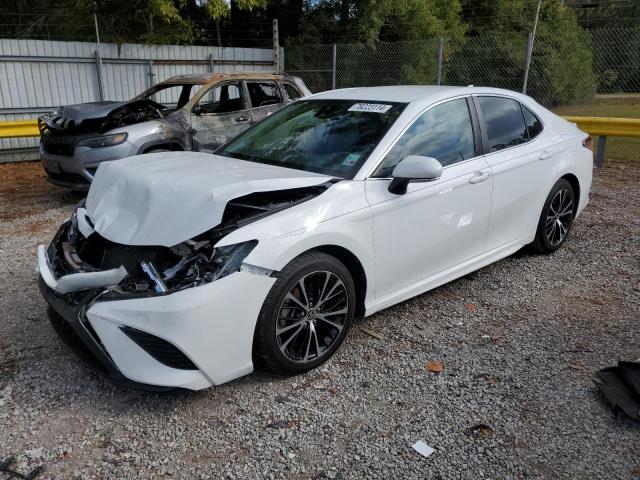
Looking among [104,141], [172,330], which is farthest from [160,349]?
[104,141]

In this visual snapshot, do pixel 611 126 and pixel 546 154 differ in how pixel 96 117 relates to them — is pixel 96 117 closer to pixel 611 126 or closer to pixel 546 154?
pixel 546 154

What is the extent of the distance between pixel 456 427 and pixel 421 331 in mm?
1088

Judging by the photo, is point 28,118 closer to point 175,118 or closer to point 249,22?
point 175,118

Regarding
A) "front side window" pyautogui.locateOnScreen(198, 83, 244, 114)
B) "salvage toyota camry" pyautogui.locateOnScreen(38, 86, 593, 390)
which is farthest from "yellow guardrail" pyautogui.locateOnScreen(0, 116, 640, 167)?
"salvage toyota camry" pyautogui.locateOnScreen(38, 86, 593, 390)

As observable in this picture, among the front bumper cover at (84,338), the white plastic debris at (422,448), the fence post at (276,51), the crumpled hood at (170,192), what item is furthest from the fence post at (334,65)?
the white plastic debris at (422,448)

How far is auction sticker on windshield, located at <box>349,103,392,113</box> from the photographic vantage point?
4.01m

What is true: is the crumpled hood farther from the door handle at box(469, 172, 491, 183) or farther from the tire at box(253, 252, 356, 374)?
the door handle at box(469, 172, 491, 183)

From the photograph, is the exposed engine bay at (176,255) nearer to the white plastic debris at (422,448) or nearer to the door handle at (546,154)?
the white plastic debris at (422,448)

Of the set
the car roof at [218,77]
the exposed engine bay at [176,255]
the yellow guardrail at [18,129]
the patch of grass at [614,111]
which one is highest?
the car roof at [218,77]

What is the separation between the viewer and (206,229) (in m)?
2.97

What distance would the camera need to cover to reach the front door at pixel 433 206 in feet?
11.8

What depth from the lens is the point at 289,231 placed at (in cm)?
307

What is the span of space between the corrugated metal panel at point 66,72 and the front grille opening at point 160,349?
32.0 feet

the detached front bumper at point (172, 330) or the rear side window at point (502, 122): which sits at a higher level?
the rear side window at point (502, 122)
